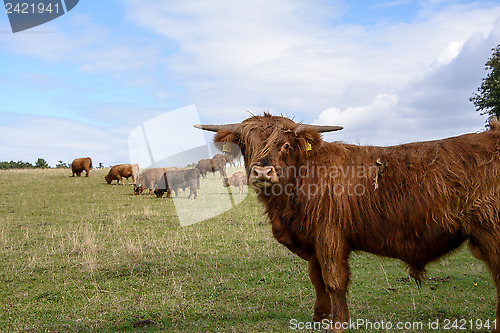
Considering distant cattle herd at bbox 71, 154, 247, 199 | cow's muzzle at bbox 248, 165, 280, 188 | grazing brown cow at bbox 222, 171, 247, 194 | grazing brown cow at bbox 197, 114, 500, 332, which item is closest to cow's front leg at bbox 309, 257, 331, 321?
grazing brown cow at bbox 197, 114, 500, 332

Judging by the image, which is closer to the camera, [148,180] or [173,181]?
[173,181]

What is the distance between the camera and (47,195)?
69.9 feet

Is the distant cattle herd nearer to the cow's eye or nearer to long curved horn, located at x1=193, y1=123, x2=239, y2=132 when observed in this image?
long curved horn, located at x1=193, y1=123, x2=239, y2=132

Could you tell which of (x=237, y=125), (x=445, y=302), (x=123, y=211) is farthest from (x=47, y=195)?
(x=445, y=302)

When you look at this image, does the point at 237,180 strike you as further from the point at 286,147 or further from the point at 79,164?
the point at 286,147

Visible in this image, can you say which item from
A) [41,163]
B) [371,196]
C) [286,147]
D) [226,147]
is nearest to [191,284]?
[226,147]

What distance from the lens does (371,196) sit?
474 cm

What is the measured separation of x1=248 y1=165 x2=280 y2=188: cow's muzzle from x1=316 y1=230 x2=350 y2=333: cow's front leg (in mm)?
986

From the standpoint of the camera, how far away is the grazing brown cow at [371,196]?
4457mm

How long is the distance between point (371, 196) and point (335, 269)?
39.2 inches

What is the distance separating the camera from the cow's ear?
4874 millimetres

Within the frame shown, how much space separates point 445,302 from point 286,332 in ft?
9.25

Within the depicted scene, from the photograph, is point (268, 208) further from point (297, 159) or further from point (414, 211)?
point (414, 211)

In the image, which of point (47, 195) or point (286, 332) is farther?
point (47, 195)
